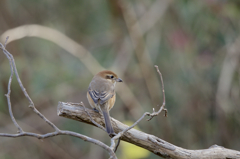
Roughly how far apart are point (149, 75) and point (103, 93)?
3002 millimetres

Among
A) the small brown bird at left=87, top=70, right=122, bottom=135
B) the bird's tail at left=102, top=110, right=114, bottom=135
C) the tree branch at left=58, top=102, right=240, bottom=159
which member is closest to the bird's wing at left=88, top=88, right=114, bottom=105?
the small brown bird at left=87, top=70, right=122, bottom=135

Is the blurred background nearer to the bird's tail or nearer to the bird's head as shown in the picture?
the bird's head

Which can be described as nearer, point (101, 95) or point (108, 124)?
point (108, 124)

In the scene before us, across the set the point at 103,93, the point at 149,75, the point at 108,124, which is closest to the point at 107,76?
the point at 103,93

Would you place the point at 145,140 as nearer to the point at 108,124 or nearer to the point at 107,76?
→ the point at 108,124

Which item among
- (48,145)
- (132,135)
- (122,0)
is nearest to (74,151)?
(48,145)

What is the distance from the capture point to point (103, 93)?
439cm

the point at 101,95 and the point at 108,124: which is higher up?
the point at 101,95

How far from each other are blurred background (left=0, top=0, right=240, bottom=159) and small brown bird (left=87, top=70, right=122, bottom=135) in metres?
1.90

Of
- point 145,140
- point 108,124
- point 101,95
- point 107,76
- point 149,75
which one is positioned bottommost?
point 145,140

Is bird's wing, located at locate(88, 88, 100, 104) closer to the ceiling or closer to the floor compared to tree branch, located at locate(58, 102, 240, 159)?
closer to the ceiling

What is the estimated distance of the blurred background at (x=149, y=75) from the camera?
275 inches

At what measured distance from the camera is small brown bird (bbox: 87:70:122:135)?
3978 millimetres

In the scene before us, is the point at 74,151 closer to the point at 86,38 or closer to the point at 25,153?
the point at 25,153
